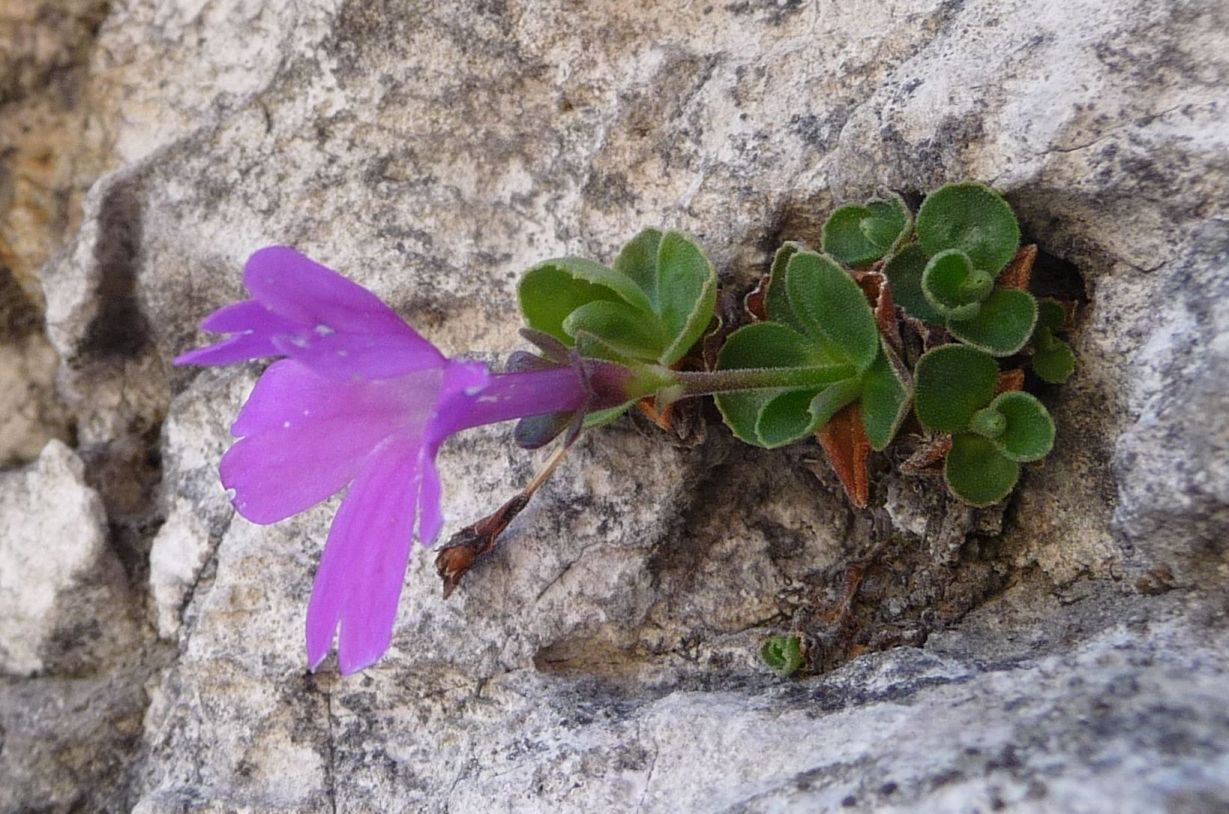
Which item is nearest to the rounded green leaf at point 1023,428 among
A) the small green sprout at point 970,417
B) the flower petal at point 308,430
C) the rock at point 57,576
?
the small green sprout at point 970,417

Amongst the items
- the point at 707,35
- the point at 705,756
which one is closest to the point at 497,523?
the point at 705,756

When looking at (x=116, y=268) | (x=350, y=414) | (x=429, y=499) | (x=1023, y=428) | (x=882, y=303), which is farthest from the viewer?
Answer: (x=116, y=268)

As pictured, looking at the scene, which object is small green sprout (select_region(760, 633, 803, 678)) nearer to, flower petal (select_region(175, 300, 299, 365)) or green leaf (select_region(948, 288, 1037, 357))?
green leaf (select_region(948, 288, 1037, 357))

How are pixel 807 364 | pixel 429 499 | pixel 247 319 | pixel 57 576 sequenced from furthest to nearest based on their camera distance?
1. pixel 57 576
2. pixel 807 364
3. pixel 247 319
4. pixel 429 499

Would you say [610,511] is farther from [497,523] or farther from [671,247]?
[671,247]

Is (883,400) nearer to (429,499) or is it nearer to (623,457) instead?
(623,457)

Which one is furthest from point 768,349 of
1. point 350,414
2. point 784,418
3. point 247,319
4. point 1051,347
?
point 247,319

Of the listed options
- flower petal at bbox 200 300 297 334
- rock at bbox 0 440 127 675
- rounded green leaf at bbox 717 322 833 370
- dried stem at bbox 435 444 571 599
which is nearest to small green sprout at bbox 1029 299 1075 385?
rounded green leaf at bbox 717 322 833 370
